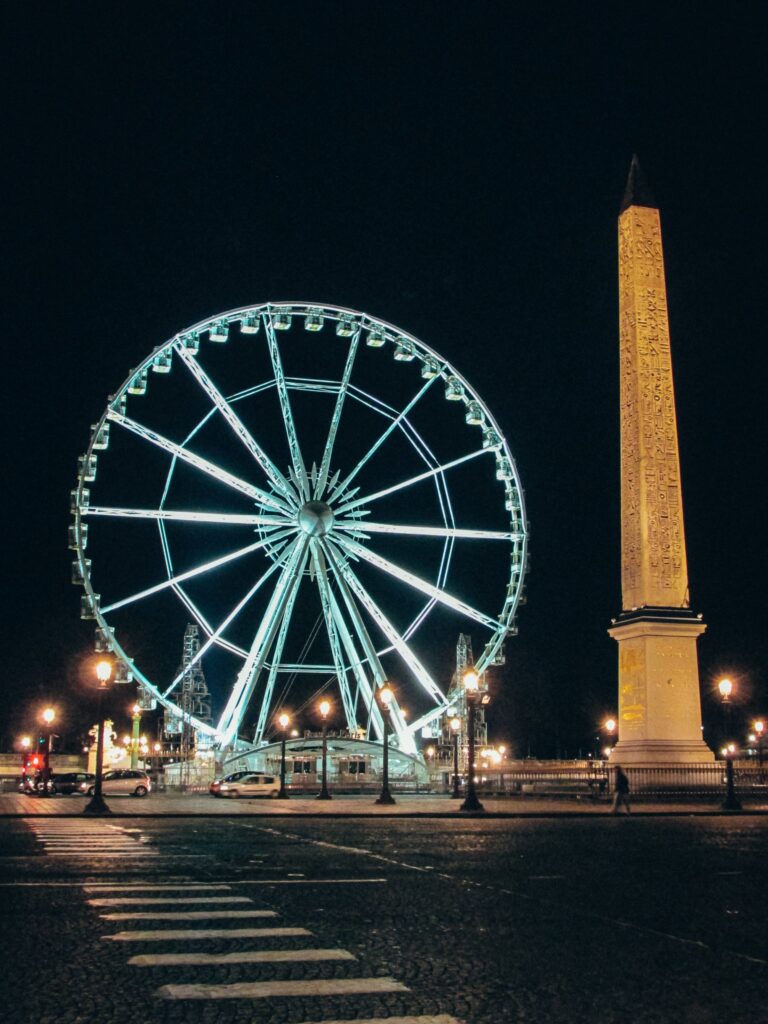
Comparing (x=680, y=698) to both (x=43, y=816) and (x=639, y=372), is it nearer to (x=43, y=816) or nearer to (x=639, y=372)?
(x=639, y=372)

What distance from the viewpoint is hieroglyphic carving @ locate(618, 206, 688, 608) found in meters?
36.1

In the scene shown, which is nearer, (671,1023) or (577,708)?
(671,1023)

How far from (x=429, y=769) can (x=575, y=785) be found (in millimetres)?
9854

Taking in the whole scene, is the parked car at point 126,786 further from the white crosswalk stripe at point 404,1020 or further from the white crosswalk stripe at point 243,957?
the white crosswalk stripe at point 404,1020

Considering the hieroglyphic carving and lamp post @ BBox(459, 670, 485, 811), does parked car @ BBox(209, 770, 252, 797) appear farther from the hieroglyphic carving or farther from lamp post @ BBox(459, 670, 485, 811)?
the hieroglyphic carving

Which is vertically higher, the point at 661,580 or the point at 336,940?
the point at 661,580

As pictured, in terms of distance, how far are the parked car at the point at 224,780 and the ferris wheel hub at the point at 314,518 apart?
1002 centimetres

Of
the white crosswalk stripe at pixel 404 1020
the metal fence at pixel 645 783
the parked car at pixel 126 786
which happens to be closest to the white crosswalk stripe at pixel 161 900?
the white crosswalk stripe at pixel 404 1020

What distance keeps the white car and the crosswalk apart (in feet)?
98.8

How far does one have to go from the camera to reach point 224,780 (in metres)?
42.6

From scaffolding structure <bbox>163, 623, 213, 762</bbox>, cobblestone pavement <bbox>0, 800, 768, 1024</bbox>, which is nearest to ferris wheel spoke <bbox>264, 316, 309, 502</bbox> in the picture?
scaffolding structure <bbox>163, 623, 213, 762</bbox>

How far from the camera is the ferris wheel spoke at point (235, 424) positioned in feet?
123

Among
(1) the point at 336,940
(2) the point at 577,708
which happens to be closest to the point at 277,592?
(1) the point at 336,940

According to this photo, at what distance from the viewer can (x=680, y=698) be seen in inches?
1454
